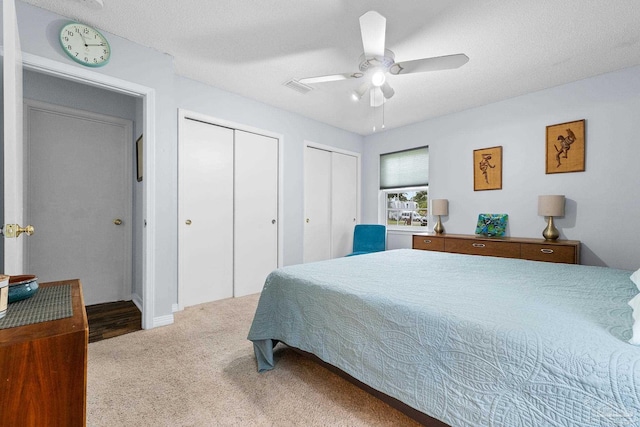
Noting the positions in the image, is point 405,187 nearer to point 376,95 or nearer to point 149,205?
point 376,95

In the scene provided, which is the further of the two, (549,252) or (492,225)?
(492,225)

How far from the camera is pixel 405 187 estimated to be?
466cm

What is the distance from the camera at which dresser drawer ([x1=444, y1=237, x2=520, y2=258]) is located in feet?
10.3

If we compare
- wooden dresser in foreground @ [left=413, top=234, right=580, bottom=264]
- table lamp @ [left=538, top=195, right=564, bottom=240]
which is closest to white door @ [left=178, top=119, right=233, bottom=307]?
wooden dresser in foreground @ [left=413, top=234, right=580, bottom=264]

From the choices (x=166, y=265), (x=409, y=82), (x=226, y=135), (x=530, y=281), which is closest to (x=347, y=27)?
(x=409, y=82)

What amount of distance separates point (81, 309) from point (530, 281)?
211cm

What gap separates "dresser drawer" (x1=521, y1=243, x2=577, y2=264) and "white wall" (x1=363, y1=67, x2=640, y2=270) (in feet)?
1.27

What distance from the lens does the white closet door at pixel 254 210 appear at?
356 cm

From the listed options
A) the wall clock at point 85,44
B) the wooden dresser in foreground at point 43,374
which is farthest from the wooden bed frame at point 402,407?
the wall clock at point 85,44

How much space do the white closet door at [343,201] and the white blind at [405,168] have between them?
53 centimetres

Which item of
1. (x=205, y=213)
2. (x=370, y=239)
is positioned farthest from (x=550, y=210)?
(x=205, y=213)

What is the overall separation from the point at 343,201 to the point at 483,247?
2.28 m

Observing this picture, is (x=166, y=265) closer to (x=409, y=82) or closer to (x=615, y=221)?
(x=409, y=82)

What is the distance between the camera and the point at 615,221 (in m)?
2.83
